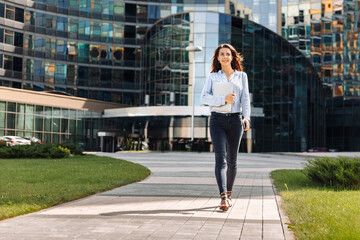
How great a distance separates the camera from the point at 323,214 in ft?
19.0

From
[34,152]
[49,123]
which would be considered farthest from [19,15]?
[34,152]

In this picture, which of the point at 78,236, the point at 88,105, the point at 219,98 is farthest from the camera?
the point at 88,105

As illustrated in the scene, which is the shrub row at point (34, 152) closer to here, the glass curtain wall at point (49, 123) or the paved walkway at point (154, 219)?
the paved walkway at point (154, 219)

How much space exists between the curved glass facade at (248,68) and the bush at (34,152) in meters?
22.0

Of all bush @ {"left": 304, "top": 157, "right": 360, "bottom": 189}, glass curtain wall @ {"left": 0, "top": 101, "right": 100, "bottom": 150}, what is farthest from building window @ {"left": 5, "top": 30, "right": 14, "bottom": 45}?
bush @ {"left": 304, "top": 157, "right": 360, "bottom": 189}

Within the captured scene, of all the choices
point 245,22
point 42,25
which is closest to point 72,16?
point 42,25

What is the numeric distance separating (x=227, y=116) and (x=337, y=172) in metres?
4.05

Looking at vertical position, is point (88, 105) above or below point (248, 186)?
above

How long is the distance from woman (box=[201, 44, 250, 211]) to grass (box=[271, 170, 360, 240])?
99cm

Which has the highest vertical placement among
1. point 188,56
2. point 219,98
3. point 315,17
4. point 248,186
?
point 315,17

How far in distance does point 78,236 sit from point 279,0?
67.8 meters

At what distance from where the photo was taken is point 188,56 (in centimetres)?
4431

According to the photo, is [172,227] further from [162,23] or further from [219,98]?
[162,23]

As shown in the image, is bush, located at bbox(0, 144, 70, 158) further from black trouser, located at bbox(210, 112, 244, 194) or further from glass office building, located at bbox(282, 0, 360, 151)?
glass office building, located at bbox(282, 0, 360, 151)
